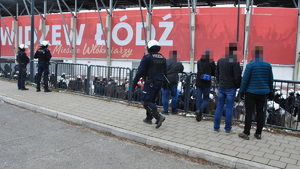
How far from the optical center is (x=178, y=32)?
17.3 m

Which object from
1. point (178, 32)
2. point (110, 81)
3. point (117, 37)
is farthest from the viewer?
point (117, 37)

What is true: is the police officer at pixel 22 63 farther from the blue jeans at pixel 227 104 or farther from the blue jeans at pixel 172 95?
the blue jeans at pixel 227 104

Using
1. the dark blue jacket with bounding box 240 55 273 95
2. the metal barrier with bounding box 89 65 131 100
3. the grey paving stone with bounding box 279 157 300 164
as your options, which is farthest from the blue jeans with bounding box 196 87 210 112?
the metal barrier with bounding box 89 65 131 100

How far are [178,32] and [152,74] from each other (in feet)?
40.6

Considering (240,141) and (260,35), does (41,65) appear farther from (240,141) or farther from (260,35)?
(260,35)

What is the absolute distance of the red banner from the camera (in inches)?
611

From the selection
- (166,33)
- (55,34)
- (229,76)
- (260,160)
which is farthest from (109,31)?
(260,160)

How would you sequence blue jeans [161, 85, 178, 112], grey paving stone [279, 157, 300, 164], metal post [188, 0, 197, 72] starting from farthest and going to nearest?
metal post [188, 0, 197, 72]
blue jeans [161, 85, 178, 112]
grey paving stone [279, 157, 300, 164]

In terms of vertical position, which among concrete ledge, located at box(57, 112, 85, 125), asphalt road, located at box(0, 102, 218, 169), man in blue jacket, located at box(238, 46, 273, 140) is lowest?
asphalt road, located at box(0, 102, 218, 169)

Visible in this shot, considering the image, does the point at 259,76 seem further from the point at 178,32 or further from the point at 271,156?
the point at 178,32

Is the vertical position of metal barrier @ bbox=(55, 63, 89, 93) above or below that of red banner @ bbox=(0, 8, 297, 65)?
below

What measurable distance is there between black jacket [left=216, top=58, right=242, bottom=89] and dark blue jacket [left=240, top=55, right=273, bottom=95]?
0.89 ft

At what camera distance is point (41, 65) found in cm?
1016

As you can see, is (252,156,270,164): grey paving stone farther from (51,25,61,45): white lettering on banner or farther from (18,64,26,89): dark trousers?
(51,25,61,45): white lettering on banner
